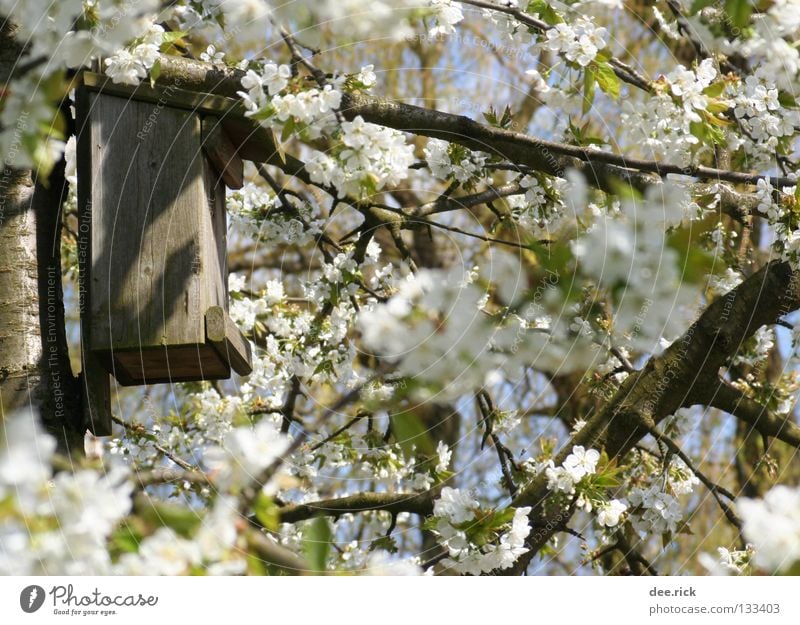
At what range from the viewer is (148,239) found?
1811 millimetres

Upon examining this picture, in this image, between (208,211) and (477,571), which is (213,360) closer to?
(208,211)

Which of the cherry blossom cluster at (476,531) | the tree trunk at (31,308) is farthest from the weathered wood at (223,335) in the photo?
the cherry blossom cluster at (476,531)

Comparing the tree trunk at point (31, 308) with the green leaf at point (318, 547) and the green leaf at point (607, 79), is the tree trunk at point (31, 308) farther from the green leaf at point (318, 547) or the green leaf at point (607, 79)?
the green leaf at point (607, 79)

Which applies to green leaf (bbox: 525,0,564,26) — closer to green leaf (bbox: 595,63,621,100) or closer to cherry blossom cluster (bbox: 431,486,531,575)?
green leaf (bbox: 595,63,621,100)

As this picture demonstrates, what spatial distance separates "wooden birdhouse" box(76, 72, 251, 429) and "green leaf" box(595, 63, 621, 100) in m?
0.70

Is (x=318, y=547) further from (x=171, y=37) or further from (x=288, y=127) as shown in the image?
(x=171, y=37)

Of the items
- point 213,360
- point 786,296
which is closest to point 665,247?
point 213,360

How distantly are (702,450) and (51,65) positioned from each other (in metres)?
3.35

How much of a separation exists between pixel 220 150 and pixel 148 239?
0.22m

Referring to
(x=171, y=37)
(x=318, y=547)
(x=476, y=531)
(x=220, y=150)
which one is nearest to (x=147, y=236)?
(x=220, y=150)

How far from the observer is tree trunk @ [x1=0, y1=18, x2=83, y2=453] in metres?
1.70

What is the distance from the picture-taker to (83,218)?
6.05 feet
